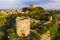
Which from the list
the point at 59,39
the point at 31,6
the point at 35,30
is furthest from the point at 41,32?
the point at 31,6

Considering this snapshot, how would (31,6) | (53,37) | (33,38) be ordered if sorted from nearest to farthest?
1. (33,38)
2. (53,37)
3. (31,6)

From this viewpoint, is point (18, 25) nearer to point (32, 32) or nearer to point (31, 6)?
point (32, 32)

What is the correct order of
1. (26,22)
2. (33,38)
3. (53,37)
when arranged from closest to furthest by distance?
(33,38), (26,22), (53,37)

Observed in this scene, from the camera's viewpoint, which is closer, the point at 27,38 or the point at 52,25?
the point at 27,38

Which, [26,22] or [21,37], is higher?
[26,22]

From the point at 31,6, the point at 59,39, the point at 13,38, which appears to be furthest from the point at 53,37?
the point at 31,6

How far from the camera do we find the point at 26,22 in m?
19.4

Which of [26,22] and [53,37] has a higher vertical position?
[26,22]

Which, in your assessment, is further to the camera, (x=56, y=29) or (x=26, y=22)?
(x=56, y=29)

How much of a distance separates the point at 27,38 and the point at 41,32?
4.57 feet

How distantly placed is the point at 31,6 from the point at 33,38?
18256 mm

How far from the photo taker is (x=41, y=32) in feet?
62.0

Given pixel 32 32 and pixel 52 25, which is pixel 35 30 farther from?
pixel 52 25

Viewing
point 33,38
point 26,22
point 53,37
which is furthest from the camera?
point 53,37
